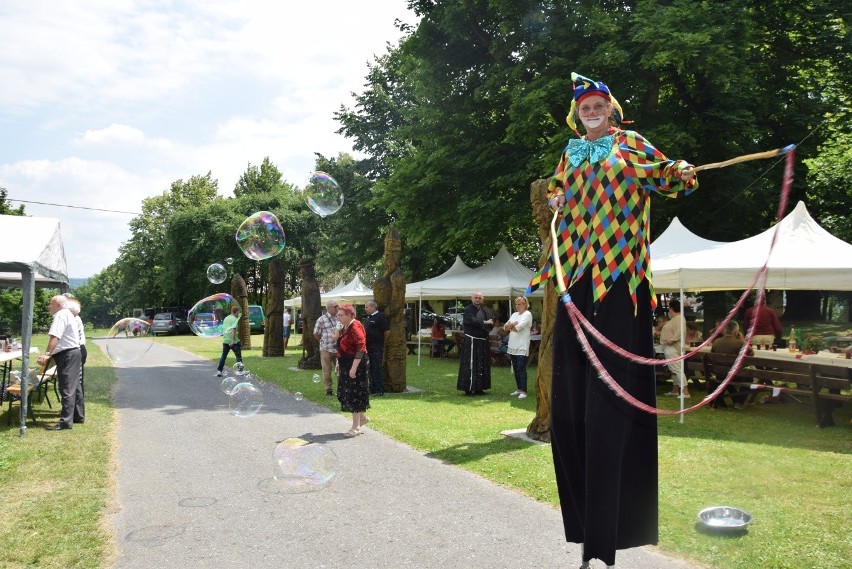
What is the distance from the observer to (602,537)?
3.22 m

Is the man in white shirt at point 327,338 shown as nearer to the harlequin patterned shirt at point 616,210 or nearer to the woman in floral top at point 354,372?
the woman in floral top at point 354,372

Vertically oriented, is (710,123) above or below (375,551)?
above

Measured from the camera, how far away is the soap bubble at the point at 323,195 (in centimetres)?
1145

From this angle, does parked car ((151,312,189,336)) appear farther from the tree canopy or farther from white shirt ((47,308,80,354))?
white shirt ((47,308,80,354))

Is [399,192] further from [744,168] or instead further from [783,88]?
[783,88]

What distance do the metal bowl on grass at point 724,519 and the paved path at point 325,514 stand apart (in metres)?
0.63

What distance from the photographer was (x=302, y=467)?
6.20m

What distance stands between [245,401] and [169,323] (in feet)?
121

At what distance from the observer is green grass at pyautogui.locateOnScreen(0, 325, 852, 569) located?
15.0 ft

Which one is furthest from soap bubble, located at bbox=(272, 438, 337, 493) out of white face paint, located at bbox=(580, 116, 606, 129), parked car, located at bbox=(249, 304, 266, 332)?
parked car, located at bbox=(249, 304, 266, 332)

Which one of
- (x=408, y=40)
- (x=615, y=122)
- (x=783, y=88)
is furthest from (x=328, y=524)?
(x=783, y=88)

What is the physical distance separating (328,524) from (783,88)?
17.5m

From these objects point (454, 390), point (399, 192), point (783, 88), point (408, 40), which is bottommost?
point (454, 390)

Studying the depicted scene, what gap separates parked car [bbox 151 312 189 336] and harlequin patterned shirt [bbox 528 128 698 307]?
4361cm
